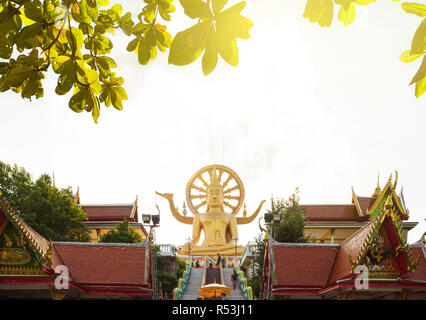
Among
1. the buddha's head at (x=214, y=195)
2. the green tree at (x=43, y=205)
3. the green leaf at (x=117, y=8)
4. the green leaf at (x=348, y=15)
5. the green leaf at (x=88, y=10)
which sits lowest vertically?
the green leaf at (x=348, y=15)

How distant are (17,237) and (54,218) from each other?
1013cm

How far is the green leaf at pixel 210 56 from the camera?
171cm

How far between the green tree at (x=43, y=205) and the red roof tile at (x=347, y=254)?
13064mm

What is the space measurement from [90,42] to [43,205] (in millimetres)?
20806

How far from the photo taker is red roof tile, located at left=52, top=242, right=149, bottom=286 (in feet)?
46.7

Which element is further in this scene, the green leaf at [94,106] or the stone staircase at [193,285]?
the stone staircase at [193,285]

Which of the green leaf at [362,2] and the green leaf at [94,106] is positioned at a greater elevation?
the green leaf at [362,2]

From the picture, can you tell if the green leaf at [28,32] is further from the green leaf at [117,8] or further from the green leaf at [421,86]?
the green leaf at [421,86]

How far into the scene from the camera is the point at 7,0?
2824mm

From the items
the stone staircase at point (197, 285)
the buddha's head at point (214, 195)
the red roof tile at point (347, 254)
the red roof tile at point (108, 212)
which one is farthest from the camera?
the buddha's head at point (214, 195)

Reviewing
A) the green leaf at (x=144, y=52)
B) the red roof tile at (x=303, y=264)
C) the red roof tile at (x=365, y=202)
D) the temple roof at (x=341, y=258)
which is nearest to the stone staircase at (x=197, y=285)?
the red roof tile at (x=303, y=264)

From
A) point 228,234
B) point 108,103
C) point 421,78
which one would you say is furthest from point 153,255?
point 228,234

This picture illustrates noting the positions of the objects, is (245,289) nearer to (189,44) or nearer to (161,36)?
(161,36)

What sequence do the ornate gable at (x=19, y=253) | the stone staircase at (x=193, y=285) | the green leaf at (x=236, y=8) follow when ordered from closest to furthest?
the green leaf at (x=236, y=8), the ornate gable at (x=19, y=253), the stone staircase at (x=193, y=285)
